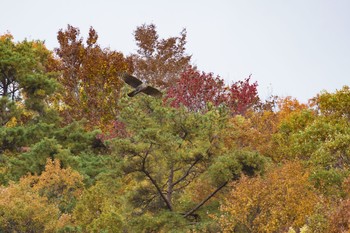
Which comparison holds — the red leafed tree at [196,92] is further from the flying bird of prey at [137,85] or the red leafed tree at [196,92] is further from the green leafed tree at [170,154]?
the flying bird of prey at [137,85]

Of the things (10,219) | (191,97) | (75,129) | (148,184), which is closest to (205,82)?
(191,97)

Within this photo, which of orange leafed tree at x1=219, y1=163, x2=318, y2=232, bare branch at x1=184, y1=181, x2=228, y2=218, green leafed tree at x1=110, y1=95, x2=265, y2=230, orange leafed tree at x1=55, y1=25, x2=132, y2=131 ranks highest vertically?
orange leafed tree at x1=55, y1=25, x2=132, y2=131

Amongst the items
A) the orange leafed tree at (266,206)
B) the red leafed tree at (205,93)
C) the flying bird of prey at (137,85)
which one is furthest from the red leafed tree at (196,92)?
the flying bird of prey at (137,85)

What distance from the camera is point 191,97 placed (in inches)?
1526

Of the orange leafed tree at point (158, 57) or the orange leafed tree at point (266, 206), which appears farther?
the orange leafed tree at point (158, 57)

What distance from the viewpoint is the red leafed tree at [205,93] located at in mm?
38469

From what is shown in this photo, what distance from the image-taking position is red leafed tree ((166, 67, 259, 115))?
126 feet

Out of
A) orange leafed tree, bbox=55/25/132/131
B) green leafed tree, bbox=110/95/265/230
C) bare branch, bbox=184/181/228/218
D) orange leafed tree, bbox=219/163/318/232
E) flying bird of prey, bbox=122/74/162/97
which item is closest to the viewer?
flying bird of prey, bbox=122/74/162/97

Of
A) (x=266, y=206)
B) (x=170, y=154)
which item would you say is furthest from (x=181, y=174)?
(x=266, y=206)

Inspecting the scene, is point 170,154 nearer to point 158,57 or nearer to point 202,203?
point 202,203

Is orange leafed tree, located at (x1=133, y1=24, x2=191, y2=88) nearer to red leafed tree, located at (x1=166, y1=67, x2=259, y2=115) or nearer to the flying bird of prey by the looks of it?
red leafed tree, located at (x1=166, y1=67, x2=259, y2=115)

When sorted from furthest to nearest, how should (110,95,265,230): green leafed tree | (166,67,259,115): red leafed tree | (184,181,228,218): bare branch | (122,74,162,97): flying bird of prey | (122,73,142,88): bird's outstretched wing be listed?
(166,67,259,115): red leafed tree
(184,181,228,218): bare branch
(110,95,265,230): green leafed tree
(122,74,162,97): flying bird of prey
(122,73,142,88): bird's outstretched wing

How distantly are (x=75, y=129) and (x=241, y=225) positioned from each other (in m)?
15.8

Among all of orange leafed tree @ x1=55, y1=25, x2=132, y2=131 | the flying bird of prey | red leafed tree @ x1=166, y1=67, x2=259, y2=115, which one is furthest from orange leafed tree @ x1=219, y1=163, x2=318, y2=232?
orange leafed tree @ x1=55, y1=25, x2=132, y2=131
